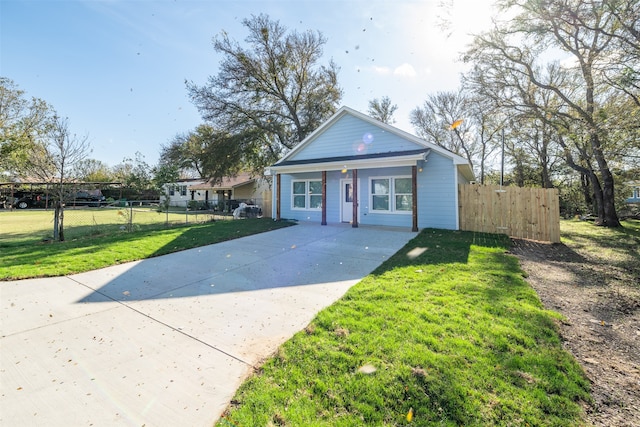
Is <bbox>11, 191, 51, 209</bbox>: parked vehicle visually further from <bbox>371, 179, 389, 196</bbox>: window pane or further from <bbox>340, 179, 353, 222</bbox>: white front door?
<bbox>371, 179, 389, 196</bbox>: window pane

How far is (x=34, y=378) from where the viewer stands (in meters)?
2.46

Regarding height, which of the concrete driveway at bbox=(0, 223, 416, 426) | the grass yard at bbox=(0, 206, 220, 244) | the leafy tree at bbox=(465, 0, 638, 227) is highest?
the leafy tree at bbox=(465, 0, 638, 227)

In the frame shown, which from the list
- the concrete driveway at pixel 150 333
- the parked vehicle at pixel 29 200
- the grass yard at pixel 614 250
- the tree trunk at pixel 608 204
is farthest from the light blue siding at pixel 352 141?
the parked vehicle at pixel 29 200

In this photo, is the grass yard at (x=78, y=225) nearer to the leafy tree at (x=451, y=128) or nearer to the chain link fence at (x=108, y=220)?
the chain link fence at (x=108, y=220)

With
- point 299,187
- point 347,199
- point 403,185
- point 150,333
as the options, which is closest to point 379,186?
point 403,185

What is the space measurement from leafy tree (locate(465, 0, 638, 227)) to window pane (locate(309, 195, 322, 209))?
389 inches

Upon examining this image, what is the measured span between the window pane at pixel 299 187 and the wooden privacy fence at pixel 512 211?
286 inches

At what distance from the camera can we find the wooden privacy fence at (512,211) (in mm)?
8961

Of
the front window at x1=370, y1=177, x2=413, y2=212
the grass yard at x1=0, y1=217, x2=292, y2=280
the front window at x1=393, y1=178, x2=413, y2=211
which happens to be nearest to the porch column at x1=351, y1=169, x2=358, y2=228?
the front window at x1=370, y1=177, x2=413, y2=212

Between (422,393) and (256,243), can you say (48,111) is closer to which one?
(256,243)

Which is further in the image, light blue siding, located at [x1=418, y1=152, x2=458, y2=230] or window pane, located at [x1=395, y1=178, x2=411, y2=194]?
window pane, located at [x1=395, y1=178, x2=411, y2=194]

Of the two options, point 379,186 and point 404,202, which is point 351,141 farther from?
point 404,202

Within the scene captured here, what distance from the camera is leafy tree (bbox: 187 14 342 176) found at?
65.0 feet

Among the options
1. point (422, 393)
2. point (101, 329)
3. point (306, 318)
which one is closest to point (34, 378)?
point (101, 329)
